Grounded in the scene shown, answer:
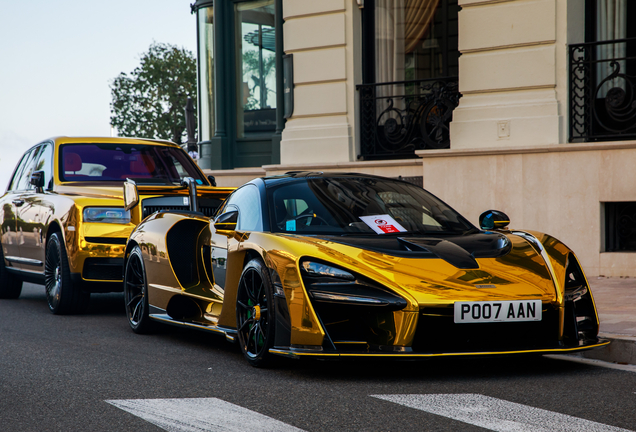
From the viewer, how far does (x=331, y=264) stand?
5.32 meters

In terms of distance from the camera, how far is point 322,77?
47.5 feet

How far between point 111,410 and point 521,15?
917cm

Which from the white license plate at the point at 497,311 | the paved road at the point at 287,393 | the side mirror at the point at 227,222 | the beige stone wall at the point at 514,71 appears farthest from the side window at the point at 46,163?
the white license plate at the point at 497,311

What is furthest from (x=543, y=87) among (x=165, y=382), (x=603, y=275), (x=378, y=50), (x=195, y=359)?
(x=165, y=382)

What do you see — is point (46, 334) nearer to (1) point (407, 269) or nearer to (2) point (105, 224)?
(2) point (105, 224)

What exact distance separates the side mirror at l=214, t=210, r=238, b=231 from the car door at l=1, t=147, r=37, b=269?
4.77 meters

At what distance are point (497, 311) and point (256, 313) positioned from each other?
1.56 meters

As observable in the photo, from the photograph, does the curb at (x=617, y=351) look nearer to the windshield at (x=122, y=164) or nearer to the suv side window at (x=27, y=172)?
the windshield at (x=122, y=164)

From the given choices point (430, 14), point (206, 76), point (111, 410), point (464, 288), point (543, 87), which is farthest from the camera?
point (206, 76)

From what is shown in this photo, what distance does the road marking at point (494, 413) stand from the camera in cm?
413

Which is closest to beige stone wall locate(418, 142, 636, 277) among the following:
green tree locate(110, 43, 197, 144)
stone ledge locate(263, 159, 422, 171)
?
stone ledge locate(263, 159, 422, 171)

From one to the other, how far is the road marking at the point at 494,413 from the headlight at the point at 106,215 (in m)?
4.78

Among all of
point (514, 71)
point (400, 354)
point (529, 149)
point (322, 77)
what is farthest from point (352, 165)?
point (400, 354)

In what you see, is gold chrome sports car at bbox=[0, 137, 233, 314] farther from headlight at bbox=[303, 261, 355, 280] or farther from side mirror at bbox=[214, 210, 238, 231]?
headlight at bbox=[303, 261, 355, 280]
